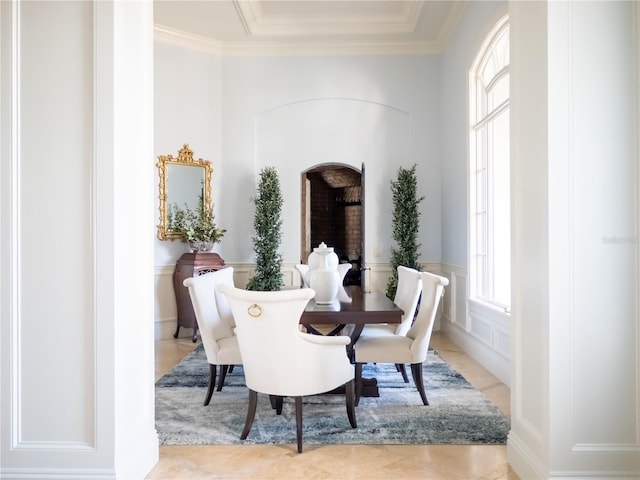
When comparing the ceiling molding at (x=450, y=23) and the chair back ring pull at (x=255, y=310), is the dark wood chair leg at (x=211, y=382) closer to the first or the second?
the chair back ring pull at (x=255, y=310)

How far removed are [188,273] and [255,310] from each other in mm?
3318

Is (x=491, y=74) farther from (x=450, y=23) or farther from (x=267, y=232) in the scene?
(x=267, y=232)

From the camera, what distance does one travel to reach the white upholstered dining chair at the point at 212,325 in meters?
3.35

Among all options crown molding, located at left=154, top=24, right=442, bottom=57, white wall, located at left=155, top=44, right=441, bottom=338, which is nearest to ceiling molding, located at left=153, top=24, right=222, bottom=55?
crown molding, located at left=154, top=24, right=442, bottom=57

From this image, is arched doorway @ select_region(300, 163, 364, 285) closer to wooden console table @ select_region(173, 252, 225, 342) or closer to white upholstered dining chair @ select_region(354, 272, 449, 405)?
wooden console table @ select_region(173, 252, 225, 342)

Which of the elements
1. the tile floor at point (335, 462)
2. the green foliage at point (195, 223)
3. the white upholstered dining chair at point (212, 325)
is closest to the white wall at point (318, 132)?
the green foliage at point (195, 223)

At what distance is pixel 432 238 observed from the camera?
6.41 m

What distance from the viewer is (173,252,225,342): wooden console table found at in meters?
5.64
